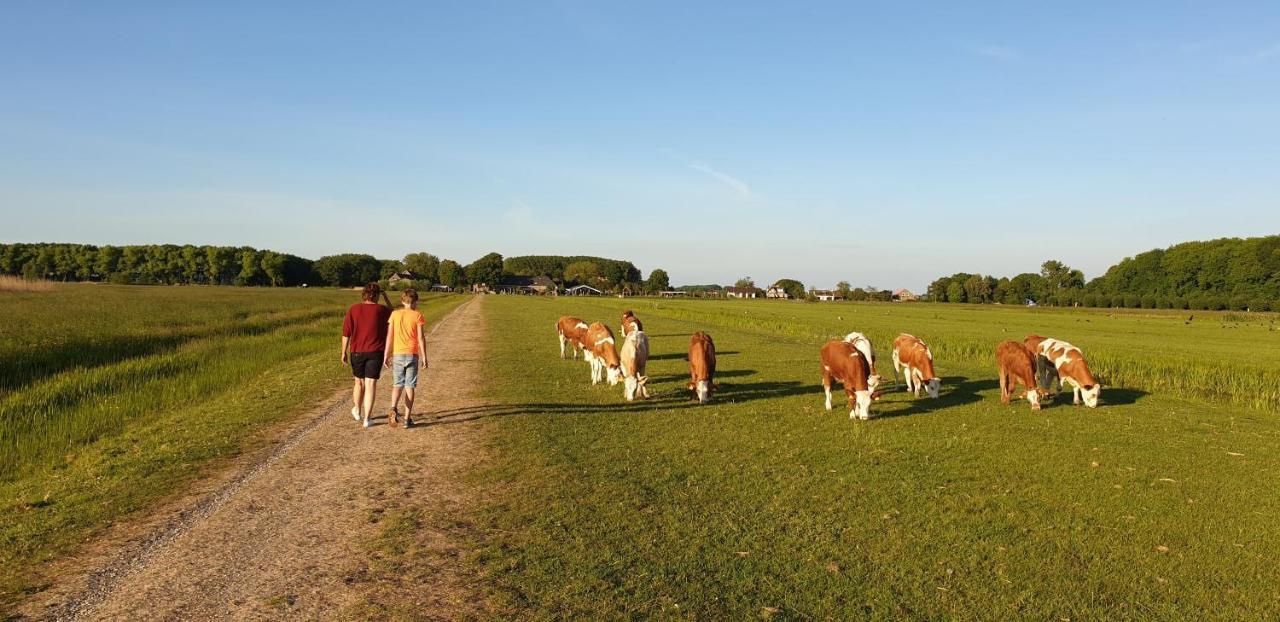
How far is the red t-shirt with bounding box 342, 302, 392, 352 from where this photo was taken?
11359 mm

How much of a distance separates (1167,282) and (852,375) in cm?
15924

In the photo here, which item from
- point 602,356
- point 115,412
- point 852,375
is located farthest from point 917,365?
point 115,412

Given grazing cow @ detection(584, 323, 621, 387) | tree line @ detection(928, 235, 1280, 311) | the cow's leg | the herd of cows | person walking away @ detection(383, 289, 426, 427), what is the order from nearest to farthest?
person walking away @ detection(383, 289, 426, 427) → the herd of cows → the cow's leg → grazing cow @ detection(584, 323, 621, 387) → tree line @ detection(928, 235, 1280, 311)

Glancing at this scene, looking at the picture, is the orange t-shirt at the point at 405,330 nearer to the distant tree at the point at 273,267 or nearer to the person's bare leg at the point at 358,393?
the person's bare leg at the point at 358,393

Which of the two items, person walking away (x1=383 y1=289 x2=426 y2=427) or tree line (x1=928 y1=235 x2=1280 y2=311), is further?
tree line (x1=928 y1=235 x2=1280 y2=311)

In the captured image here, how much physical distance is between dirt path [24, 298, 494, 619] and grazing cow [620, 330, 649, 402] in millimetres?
4847

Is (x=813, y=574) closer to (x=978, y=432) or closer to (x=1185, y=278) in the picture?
(x=978, y=432)

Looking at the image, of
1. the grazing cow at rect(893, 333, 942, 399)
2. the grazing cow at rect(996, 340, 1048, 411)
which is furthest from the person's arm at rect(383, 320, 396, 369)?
the grazing cow at rect(996, 340, 1048, 411)

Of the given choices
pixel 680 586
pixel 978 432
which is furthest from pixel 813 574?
pixel 978 432

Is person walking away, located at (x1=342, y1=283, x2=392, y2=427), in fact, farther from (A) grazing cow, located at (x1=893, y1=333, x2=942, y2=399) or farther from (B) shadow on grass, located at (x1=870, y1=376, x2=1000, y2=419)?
(A) grazing cow, located at (x1=893, y1=333, x2=942, y2=399)

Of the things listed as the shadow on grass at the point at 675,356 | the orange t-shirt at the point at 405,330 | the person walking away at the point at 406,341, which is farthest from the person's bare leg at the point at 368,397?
the shadow on grass at the point at 675,356

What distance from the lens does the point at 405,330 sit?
11.4 meters

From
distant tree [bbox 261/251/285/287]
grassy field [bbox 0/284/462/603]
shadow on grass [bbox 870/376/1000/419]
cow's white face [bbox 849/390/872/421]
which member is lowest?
grassy field [bbox 0/284/462/603]

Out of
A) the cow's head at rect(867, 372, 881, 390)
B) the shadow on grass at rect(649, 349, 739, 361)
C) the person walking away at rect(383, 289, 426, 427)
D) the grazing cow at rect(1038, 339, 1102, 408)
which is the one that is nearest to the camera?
the person walking away at rect(383, 289, 426, 427)
